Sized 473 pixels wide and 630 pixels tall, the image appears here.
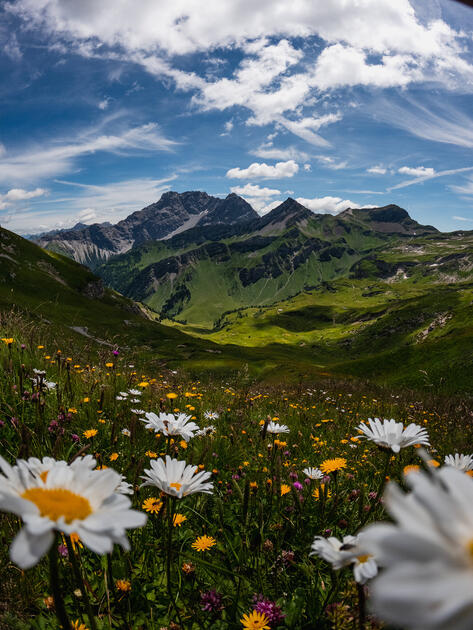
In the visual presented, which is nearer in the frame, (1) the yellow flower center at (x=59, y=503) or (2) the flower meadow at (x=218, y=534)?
(2) the flower meadow at (x=218, y=534)

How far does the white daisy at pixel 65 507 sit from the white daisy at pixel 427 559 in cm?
73

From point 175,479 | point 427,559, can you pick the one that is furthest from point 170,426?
point 427,559

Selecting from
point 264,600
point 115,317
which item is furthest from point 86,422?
point 115,317

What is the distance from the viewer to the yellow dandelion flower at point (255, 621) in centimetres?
228

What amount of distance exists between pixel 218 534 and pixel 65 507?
2819mm

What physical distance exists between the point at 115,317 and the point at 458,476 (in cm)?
11787

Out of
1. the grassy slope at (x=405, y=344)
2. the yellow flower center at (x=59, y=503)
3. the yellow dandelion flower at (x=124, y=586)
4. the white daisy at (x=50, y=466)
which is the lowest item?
the yellow dandelion flower at (x=124, y=586)

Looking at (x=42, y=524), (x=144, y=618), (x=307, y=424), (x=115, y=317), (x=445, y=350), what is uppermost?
(x=115, y=317)

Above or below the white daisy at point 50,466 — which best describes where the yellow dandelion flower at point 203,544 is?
below

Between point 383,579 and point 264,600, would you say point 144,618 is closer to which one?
point 264,600

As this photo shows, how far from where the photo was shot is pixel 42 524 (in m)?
1.08

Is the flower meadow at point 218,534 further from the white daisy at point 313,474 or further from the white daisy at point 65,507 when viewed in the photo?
the white daisy at point 313,474

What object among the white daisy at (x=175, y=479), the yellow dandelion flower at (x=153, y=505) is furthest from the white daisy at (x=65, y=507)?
the yellow dandelion flower at (x=153, y=505)

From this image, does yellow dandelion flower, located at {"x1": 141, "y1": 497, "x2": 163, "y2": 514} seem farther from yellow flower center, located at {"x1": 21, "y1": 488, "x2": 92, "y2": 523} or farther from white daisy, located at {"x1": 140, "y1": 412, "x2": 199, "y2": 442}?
yellow flower center, located at {"x1": 21, "y1": 488, "x2": 92, "y2": 523}
